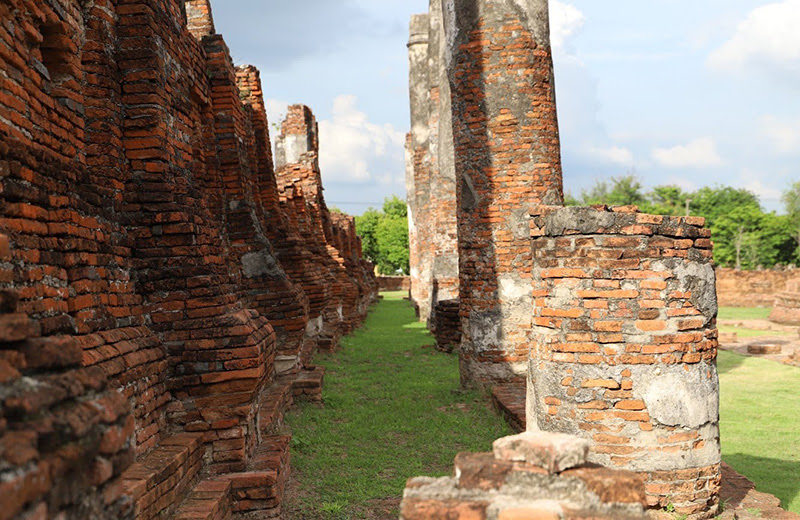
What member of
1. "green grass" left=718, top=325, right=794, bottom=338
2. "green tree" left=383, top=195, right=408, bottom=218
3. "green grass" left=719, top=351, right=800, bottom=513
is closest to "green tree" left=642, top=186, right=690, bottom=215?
"green tree" left=383, top=195, right=408, bottom=218

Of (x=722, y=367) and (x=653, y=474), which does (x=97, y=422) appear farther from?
(x=722, y=367)

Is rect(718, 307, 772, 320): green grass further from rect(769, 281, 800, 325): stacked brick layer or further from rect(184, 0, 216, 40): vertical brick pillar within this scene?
rect(184, 0, 216, 40): vertical brick pillar

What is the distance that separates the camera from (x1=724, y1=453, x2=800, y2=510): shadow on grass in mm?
5129

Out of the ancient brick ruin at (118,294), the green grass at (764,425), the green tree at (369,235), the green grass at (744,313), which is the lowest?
the green grass at (744,313)

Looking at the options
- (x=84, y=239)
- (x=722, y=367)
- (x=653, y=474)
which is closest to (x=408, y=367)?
(x=722, y=367)

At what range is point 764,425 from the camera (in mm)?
7312

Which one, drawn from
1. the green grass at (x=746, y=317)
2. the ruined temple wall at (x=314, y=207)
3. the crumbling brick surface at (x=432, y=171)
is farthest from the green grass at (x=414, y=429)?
the green grass at (x=746, y=317)

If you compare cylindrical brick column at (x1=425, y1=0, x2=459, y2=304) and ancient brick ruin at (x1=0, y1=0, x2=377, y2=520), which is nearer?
ancient brick ruin at (x1=0, y1=0, x2=377, y2=520)

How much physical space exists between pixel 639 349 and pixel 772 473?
2.47 m

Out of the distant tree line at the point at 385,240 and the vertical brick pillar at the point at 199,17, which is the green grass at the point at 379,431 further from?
the distant tree line at the point at 385,240

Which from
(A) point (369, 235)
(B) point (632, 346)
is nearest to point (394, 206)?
(A) point (369, 235)

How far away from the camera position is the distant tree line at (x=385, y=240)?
4766 cm

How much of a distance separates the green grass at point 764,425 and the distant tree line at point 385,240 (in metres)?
36.5

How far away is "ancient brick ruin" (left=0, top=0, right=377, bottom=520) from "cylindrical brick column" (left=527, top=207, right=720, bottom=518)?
212 centimetres
